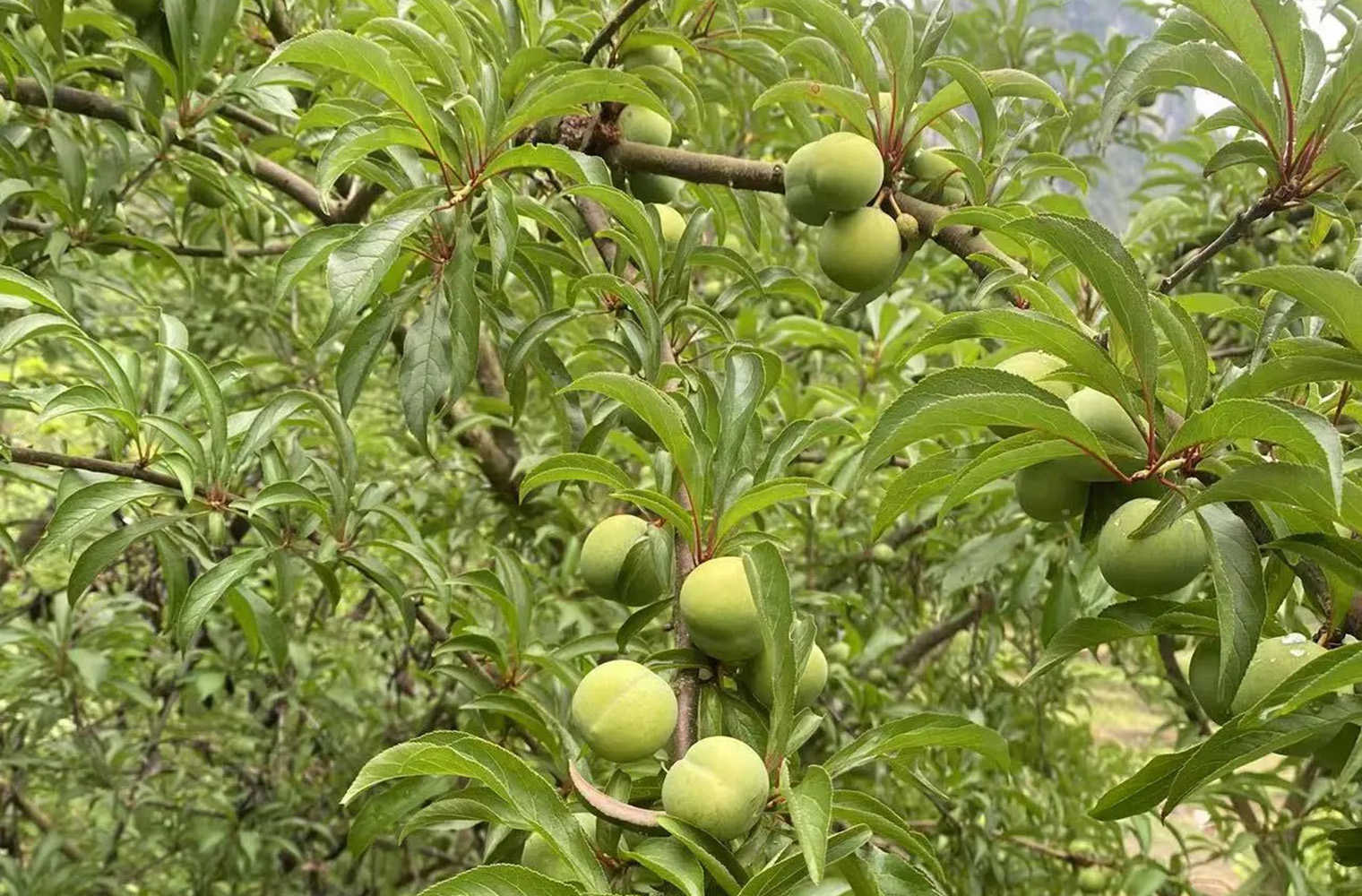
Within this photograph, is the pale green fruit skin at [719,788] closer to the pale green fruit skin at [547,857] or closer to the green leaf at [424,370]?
the pale green fruit skin at [547,857]

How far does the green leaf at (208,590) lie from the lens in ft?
Result: 3.45

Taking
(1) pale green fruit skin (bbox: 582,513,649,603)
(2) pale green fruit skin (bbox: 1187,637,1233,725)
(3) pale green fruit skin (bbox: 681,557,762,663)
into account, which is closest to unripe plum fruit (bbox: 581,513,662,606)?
(1) pale green fruit skin (bbox: 582,513,649,603)

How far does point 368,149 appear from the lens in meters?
0.93

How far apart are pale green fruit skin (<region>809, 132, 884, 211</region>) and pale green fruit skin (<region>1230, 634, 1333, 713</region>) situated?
0.54 m

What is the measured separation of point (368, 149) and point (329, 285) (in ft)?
0.48

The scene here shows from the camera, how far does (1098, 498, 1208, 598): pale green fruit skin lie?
0.74 meters

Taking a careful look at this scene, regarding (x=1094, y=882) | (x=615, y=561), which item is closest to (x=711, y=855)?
(x=615, y=561)

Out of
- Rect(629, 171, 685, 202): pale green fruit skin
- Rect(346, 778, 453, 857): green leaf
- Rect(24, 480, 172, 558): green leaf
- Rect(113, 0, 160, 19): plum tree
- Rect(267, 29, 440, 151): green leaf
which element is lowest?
Rect(346, 778, 453, 857): green leaf

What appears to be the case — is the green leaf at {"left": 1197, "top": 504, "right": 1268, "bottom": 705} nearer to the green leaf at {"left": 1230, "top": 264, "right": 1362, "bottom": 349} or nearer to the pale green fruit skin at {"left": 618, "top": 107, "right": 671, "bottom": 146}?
the green leaf at {"left": 1230, "top": 264, "right": 1362, "bottom": 349}

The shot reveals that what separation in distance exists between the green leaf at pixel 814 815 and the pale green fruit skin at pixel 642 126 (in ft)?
2.67

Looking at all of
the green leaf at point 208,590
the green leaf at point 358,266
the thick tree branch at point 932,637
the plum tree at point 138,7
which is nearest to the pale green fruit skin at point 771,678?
the green leaf at point 358,266

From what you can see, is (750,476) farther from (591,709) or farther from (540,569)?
(540,569)

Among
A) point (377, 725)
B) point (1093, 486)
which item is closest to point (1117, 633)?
point (1093, 486)

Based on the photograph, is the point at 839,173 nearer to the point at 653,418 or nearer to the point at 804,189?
the point at 804,189
